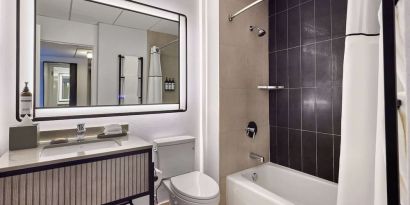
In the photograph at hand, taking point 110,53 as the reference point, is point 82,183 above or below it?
below

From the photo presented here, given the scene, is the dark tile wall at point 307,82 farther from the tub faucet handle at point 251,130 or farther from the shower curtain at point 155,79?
the shower curtain at point 155,79

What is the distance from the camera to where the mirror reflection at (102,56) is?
4.78 feet

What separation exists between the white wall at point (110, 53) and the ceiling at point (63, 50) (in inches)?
4.8

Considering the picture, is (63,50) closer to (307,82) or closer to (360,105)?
(360,105)

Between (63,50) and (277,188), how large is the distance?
2.28 metres

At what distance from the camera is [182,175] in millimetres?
1768

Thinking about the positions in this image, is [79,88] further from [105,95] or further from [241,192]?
[241,192]

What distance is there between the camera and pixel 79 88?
1.56 metres

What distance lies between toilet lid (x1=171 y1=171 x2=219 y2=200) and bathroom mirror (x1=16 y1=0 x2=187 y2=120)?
2.13 feet

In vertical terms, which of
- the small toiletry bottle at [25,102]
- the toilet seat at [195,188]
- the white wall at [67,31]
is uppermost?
the white wall at [67,31]

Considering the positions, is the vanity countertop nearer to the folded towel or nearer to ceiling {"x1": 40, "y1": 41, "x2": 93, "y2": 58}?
the folded towel

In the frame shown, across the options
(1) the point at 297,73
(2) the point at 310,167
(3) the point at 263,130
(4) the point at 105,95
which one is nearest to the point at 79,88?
(4) the point at 105,95

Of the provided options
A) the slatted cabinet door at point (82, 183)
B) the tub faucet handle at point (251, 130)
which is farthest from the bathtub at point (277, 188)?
the slatted cabinet door at point (82, 183)

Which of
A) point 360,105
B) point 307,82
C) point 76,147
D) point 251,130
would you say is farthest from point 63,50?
point 307,82
